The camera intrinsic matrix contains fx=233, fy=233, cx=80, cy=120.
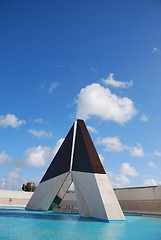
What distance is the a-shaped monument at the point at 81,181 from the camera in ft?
38.0

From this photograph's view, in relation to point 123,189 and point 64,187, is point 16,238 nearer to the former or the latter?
point 64,187

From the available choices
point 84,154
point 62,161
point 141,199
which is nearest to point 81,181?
point 84,154

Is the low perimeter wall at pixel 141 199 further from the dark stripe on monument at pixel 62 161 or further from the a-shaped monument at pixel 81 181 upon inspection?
the dark stripe on monument at pixel 62 161

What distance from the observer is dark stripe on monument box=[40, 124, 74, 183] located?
1585 centimetres

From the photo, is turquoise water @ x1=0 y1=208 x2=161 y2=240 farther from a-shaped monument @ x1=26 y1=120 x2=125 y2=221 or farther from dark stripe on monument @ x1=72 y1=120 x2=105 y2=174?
dark stripe on monument @ x1=72 y1=120 x2=105 y2=174

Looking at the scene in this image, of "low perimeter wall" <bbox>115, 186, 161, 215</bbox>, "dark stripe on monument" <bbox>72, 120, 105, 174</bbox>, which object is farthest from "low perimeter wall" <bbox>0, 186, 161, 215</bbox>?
"dark stripe on monument" <bbox>72, 120, 105, 174</bbox>

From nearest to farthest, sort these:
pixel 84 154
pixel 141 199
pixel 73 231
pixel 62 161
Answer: pixel 73 231 → pixel 84 154 → pixel 62 161 → pixel 141 199

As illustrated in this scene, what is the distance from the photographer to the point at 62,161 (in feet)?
54.4

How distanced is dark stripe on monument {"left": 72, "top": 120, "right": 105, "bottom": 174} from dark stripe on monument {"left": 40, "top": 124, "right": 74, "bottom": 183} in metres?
0.71

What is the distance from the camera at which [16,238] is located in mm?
6055

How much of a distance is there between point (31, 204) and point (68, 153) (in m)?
6.06

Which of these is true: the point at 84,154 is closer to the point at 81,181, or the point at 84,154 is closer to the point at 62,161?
the point at 81,181

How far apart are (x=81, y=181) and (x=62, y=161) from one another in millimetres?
3320

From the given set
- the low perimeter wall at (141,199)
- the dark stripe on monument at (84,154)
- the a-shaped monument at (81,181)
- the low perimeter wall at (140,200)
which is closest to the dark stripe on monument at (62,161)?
the a-shaped monument at (81,181)
